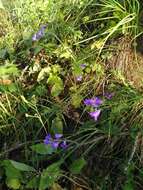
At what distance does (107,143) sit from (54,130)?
28 cm

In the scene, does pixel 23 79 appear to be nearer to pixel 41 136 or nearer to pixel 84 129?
pixel 41 136

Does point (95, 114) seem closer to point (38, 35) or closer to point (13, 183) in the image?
point (13, 183)

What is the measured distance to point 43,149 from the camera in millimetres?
2281

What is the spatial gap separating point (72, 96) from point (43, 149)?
0.39 m

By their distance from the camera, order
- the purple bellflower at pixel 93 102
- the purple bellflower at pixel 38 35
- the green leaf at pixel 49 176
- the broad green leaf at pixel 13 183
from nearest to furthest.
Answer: the green leaf at pixel 49 176
the broad green leaf at pixel 13 183
the purple bellflower at pixel 93 102
the purple bellflower at pixel 38 35

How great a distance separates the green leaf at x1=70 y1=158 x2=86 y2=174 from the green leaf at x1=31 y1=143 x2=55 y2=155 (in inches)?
4.9

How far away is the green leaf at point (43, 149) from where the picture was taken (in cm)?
227

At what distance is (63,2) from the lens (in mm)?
3094

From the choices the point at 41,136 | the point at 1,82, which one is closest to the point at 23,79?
the point at 1,82

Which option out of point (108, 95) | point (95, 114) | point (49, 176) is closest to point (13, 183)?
point (49, 176)

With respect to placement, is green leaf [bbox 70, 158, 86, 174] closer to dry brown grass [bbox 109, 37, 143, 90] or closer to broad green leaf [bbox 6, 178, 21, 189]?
broad green leaf [bbox 6, 178, 21, 189]

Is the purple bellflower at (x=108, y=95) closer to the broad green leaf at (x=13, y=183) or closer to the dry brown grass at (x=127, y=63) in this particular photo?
the dry brown grass at (x=127, y=63)

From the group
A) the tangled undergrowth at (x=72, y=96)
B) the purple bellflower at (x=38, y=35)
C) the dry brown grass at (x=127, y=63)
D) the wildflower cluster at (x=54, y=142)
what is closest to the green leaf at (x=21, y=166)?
the tangled undergrowth at (x=72, y=96)

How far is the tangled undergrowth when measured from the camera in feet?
7.39
